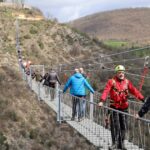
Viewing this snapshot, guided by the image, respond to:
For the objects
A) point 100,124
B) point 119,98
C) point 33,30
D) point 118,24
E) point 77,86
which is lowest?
point 100,124

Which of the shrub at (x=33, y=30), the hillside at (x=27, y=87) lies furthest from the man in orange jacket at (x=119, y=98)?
the shrub at (x=33, y=30)

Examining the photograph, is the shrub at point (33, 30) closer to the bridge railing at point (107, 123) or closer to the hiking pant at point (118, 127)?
the bridge railing at point (107, 123)

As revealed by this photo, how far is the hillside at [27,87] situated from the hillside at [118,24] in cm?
6120

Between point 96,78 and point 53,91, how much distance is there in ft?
79.3

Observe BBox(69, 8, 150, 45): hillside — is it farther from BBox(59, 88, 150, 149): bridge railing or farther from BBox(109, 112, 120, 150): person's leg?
BBox(109, 112, 120, 150): person's leg

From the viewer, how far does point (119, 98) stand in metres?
10.2

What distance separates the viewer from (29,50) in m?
54.6

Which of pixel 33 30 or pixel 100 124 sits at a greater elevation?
pixel 33 30

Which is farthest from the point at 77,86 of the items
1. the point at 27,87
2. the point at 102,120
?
the point at 27,87

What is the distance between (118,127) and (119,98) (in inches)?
20.7

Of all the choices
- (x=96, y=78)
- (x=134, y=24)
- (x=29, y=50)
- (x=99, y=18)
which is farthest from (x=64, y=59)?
(x=99, y=18)

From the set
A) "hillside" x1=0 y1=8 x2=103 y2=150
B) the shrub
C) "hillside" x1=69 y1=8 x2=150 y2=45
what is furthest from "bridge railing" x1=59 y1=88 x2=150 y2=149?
"hillside" x1=69 y1=8 x2=150 y2=45

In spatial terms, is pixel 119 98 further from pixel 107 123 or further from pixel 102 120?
pixel 102 120

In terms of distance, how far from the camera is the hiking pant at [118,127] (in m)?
10.3
